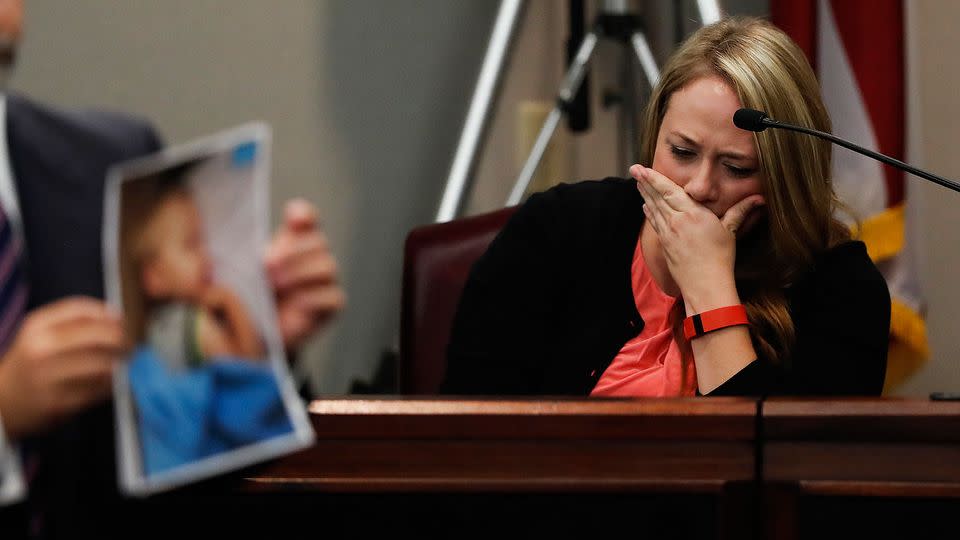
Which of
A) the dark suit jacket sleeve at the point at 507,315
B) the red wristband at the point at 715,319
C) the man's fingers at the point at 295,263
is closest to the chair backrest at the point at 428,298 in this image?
the dark suit jacket sleeve at the point at 507,315

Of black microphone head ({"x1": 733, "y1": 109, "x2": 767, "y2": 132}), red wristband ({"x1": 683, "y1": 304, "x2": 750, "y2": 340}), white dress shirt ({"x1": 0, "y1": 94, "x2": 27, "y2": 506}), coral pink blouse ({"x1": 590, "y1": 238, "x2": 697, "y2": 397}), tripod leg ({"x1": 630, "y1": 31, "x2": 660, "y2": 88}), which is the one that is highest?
tripod leg ({"x1": 630, "y1": 31, "x2": 660, "y2": 88})

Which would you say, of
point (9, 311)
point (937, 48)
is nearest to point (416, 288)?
point (9, 311)

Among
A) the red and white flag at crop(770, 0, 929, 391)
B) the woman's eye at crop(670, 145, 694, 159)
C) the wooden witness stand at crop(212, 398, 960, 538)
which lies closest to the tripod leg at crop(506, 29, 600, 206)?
the red and white flag at crop(770, 0, 929, 391)

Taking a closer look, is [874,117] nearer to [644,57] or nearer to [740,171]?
[644,57]

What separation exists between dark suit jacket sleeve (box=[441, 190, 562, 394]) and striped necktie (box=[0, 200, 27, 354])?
78cm

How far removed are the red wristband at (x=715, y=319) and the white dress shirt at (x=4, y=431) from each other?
2.70ft

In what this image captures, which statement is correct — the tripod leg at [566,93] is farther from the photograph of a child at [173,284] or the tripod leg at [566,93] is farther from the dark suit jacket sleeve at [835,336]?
the photograph of a child at [173,284]

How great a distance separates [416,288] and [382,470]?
0.79 metres

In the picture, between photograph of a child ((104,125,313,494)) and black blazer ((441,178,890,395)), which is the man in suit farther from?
black blazer ((441,178,890,395))

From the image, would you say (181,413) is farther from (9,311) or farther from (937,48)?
(937,48)

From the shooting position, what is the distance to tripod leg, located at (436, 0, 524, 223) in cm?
213

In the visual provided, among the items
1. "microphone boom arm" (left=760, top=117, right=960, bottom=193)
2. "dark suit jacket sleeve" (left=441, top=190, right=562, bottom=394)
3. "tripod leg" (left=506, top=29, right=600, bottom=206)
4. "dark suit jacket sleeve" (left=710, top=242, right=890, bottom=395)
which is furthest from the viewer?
"tripod leg" (left=506, top=29, right=600, bottom=206)

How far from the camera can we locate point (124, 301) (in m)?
0.55

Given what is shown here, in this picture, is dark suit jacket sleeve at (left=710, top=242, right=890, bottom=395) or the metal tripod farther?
the metal tripod
